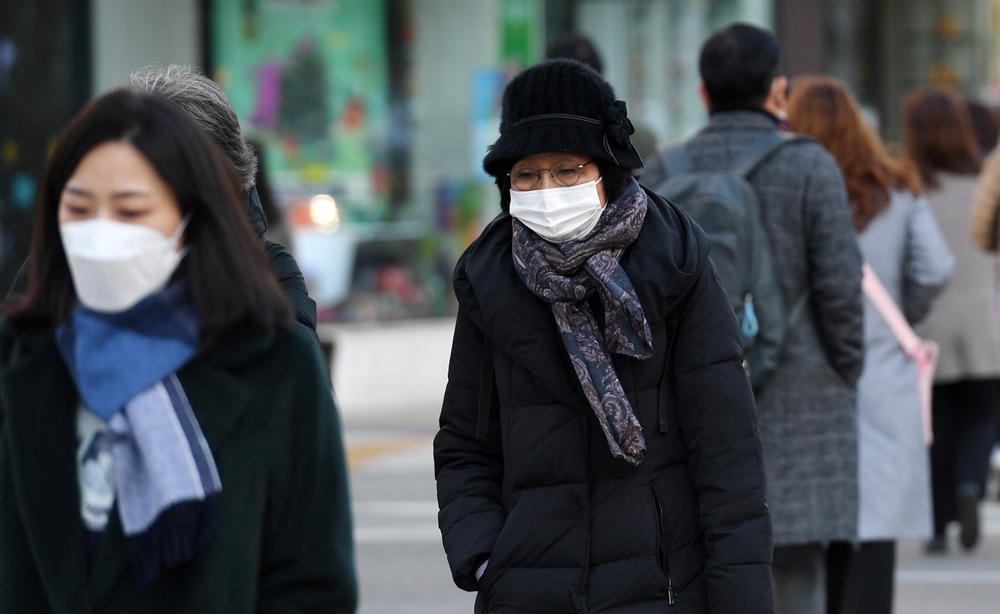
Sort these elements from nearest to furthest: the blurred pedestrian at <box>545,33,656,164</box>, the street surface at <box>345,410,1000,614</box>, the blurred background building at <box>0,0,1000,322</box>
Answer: the blurred pedestrian at <box>545,33,656,164</box>
the street surface at <box>345,410,1000,614</box>
the blurred background building at <box>0,0,1000,322</box>

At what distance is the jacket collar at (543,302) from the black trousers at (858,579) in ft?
6.83

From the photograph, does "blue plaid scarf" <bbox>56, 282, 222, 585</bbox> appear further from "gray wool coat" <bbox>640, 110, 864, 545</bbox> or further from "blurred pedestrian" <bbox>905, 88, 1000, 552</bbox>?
"blurred pedestrian" <bbox>905, 88, 1000, 552</bbox>

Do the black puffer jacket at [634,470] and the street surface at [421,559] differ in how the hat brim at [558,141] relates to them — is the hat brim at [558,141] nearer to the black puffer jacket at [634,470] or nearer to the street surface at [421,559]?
the black puffer jacket at [634,470]

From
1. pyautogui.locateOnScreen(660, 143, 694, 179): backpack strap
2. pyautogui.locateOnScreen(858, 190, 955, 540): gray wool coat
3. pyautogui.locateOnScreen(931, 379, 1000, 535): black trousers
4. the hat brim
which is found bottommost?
pyautogui.locateOnScreen(931, 379, 1000, 535): black trousers

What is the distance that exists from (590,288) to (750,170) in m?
1.57

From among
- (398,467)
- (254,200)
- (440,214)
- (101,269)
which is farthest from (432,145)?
(101,269)

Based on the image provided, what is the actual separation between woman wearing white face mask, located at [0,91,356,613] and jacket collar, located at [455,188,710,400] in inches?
32.8

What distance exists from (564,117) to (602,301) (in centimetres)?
38

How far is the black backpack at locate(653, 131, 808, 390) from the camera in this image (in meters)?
4.23

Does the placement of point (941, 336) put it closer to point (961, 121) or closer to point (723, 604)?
point (961, 121)

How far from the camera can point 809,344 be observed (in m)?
4.57

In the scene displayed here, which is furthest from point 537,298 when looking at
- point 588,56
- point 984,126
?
point 984,126

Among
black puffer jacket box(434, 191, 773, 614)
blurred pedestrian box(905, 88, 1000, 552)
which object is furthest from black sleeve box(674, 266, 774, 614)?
blurred pedestrian box(905, 88, 1000, 552)

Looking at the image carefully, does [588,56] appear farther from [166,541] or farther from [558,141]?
[166,541]
